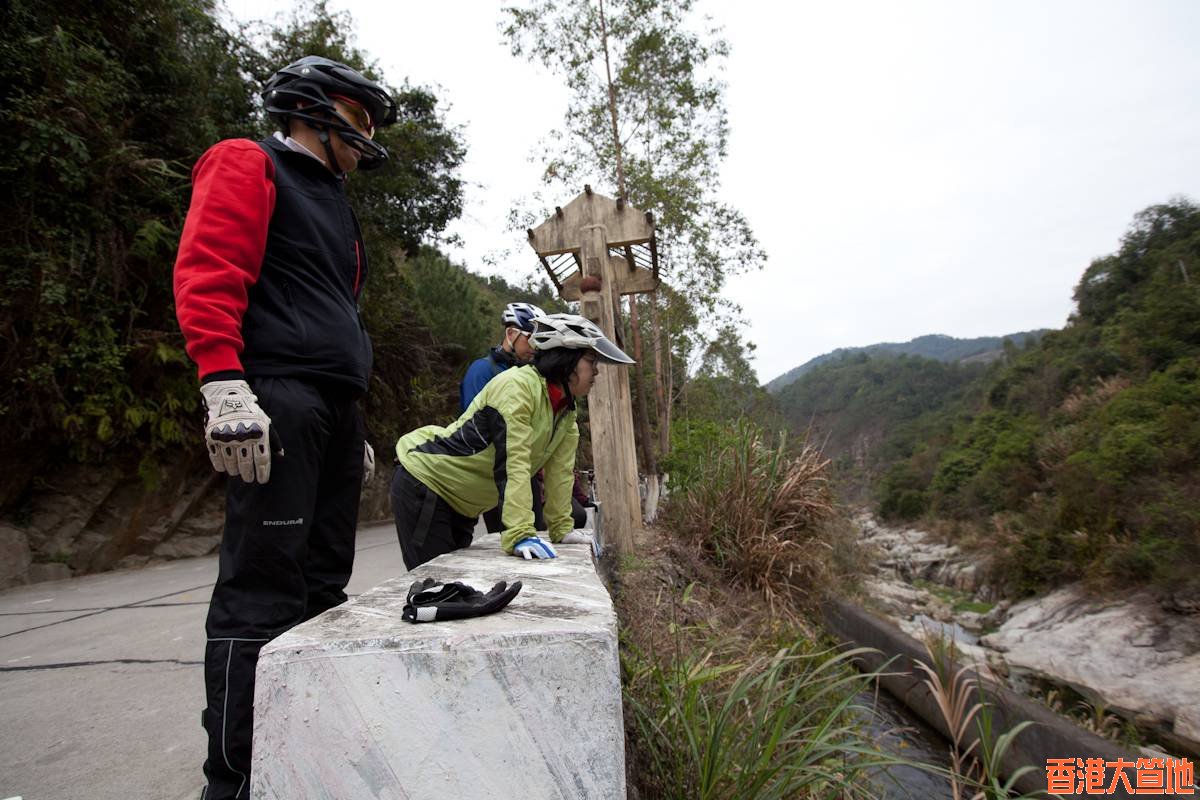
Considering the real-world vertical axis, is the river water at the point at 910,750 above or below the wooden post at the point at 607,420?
below

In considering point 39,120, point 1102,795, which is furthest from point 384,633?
point 1102,795

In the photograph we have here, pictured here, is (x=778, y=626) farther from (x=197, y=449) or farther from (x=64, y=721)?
(x=197, y=449)

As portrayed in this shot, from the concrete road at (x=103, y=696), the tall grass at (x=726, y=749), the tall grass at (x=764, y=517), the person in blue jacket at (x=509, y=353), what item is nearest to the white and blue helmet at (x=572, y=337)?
the person in blue jacket at (x=509, y=353)

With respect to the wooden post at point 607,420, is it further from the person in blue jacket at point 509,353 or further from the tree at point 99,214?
the tree at point 99,214

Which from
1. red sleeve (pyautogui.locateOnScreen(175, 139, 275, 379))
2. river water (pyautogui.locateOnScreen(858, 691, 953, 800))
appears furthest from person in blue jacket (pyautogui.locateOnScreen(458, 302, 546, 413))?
river water (pyautogui.locateOnScreen(858, 691, 953, 800))

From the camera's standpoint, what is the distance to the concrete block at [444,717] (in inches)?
37.3

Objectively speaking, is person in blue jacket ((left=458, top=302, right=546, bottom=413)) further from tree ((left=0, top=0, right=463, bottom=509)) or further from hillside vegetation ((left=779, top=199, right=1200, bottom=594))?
hillside vegetation ((left=779, top=199, right=1200, bottom=594))

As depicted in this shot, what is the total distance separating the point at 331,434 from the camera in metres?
1.56

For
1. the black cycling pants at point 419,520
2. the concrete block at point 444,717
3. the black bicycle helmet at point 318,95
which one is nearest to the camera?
the concrete block at point 444,717

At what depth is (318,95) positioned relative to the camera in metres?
1.60

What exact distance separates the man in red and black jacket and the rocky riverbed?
598 cm

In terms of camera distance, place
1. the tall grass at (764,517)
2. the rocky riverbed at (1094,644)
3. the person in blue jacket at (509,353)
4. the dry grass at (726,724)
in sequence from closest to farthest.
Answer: the dry grass at (726,724)
the person in blue jacket at (509,353)
the tall grass at (764,517)
the rocky riverbed at (1094,644)

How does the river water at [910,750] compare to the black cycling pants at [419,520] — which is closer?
the black cycling pants at [419,520]

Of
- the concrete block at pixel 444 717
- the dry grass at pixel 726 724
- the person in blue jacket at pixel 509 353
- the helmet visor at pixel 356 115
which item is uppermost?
the helmet visor at pixel 356 115
